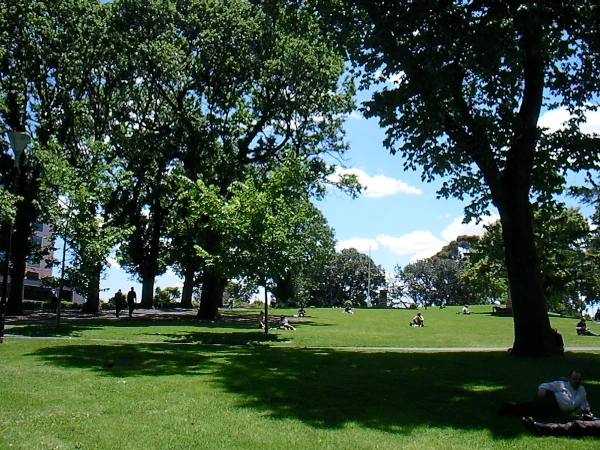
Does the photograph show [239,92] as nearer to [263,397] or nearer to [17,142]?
[17,142]

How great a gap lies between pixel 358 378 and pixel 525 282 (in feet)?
23.5

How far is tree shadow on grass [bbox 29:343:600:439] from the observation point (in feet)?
27.6

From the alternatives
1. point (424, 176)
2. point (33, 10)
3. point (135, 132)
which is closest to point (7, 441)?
point (424, 176)

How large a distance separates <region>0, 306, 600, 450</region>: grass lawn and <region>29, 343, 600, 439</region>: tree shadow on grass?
0.10 feet

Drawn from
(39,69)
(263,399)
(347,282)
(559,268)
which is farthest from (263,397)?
(347,282)

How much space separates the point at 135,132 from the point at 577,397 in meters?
30.6

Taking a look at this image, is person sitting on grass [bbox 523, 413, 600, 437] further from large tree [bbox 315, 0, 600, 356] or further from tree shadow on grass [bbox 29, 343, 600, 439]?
large tree [bbox 315, 0, 600, 356]

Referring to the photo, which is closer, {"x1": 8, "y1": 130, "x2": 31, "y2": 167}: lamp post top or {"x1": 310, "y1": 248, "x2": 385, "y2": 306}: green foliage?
{"x1": 8, "y1": 130, "x2": 31, "y2": 167}: lamp post top

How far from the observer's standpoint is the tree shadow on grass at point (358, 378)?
8.41 metres

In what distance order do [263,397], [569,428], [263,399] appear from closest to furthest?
1. [569,428]
2. [263,399]
3. [263,397]

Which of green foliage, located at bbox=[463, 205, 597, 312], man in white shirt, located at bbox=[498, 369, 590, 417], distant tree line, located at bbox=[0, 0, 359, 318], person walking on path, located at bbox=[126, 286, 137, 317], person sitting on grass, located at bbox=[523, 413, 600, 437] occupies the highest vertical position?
distant tree line, located at bbox=[0, 0, 359, 318]

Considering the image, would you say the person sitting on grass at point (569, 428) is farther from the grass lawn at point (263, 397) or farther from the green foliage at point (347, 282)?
the green foliage at point (347, 282)

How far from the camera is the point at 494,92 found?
674 inches

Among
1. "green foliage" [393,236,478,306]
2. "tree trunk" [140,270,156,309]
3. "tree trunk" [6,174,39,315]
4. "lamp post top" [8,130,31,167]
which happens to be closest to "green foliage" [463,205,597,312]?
"lamp post top" [8,130,31,167]
